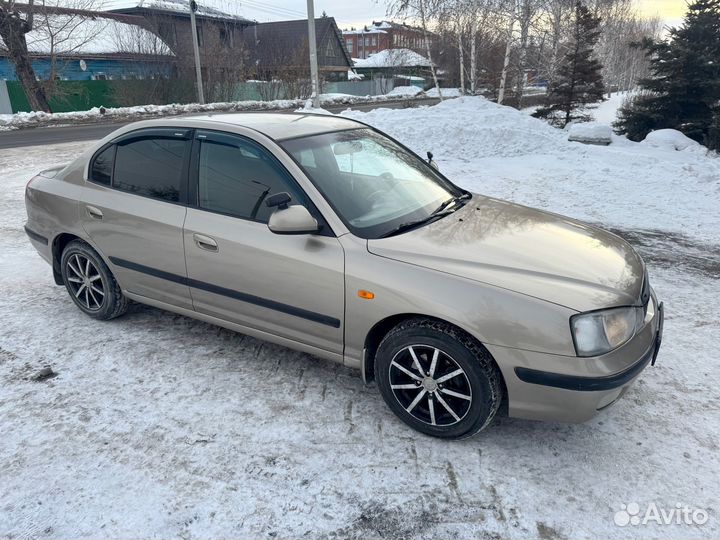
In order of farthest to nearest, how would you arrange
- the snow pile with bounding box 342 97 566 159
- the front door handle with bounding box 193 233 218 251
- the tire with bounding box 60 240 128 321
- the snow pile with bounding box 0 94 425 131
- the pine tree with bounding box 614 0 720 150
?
1. the snow pile with bounding box 0 94 425 131
2. the pine tree with bounding box 614 0 720 150
3. the snow pile with bounding box 342 97 566 159
4. the tire with bounding box 60 240 128 321
5. the front door handle with bounding box 193 233 218 251

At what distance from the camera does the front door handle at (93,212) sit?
3.95 m

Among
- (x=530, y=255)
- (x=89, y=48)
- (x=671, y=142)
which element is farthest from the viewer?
(x=89, y=48)

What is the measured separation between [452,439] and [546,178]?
7.64 metres

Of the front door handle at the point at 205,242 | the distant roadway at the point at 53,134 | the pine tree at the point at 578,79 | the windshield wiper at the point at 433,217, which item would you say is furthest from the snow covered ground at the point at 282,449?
the pine tree at the point at 578,79

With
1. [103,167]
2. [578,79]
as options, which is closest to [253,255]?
[103,167]

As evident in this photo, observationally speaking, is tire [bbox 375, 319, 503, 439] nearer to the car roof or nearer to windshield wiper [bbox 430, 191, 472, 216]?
windshield wiper [bbox 430, 191, 472, 216]

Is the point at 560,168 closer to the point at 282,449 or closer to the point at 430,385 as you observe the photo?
the point at 430,385

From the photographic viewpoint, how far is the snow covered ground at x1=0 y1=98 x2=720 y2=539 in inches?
94.9

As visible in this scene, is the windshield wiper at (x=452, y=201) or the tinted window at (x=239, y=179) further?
the windshield wiper at (x=452, y=201)

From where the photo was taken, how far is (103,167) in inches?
160

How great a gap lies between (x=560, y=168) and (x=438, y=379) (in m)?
8.51

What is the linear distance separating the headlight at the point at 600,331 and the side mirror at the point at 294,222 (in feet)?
4.85

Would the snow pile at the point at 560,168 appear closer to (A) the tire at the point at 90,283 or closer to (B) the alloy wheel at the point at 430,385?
(B) the alloy wheel at the point at 430,385

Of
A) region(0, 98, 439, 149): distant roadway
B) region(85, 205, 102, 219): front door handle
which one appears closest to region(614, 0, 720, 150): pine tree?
region(0, 98, 439, 149): distant roadway
